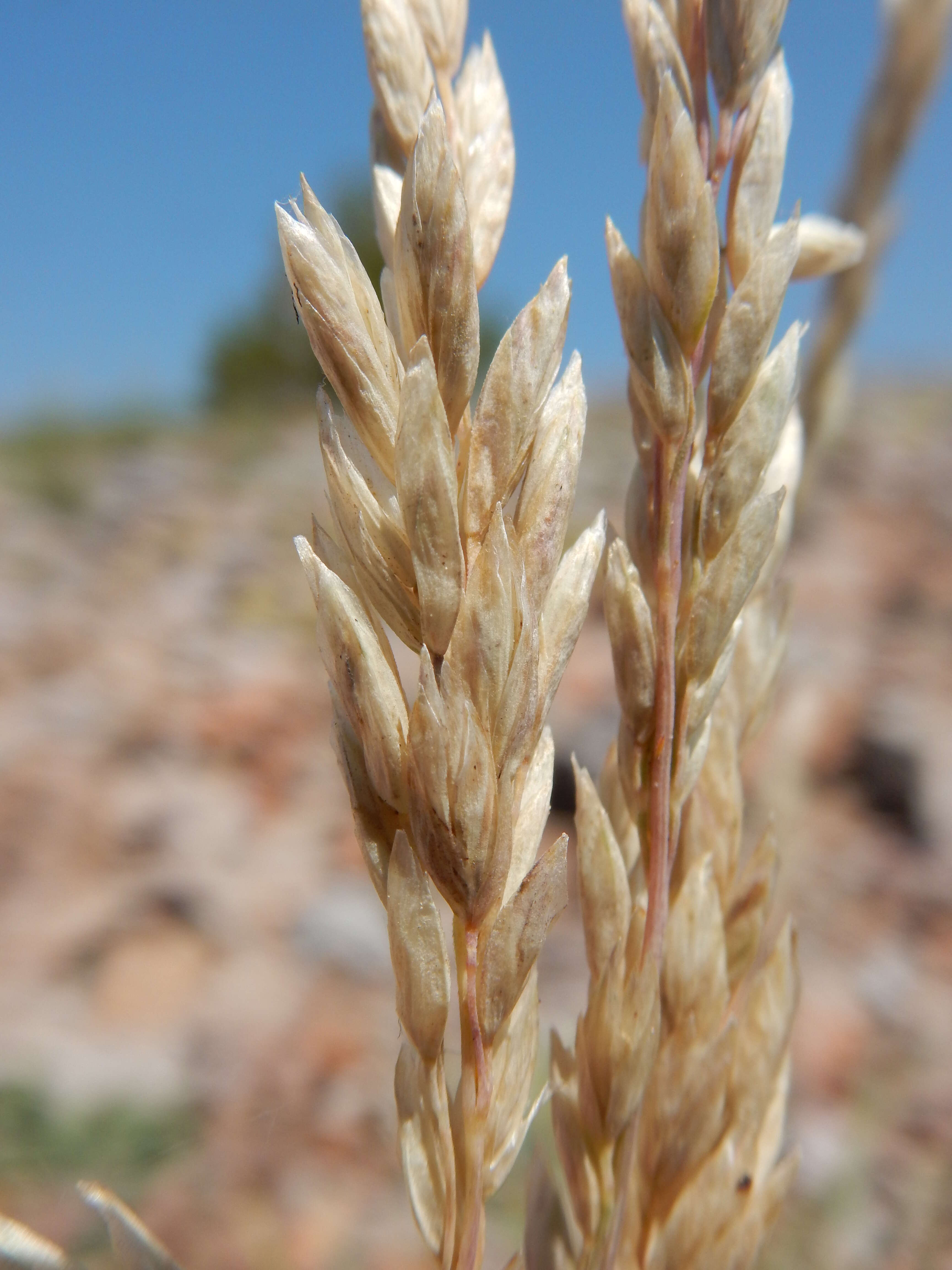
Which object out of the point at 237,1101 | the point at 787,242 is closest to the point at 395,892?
the point at 787,242

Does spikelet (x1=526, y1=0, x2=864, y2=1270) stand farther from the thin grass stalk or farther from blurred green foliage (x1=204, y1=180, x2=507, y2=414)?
blurred green foliage (x1=204, y1=180, x2=507, y2=414)

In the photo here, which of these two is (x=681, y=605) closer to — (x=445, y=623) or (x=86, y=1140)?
(x=445, y=623)

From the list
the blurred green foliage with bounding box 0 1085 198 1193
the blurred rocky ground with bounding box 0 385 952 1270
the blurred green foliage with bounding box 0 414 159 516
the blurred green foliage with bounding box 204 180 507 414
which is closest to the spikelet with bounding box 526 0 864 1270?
the blurred rocky ground with bounding box 0 385 952 1270

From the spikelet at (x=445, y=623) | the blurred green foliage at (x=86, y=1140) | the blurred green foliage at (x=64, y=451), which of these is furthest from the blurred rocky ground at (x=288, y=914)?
the blurred green foliage at (x=64, y=451)

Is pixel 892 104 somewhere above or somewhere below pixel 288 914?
above

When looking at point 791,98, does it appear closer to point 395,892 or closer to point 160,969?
point 395,892

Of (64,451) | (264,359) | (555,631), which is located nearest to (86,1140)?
(555,631)
